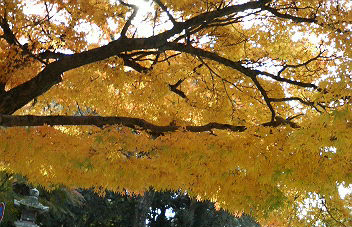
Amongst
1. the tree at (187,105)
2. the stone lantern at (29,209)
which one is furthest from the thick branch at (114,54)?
the stone lantern at (29,209)

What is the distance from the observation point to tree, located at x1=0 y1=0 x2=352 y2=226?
238 inches

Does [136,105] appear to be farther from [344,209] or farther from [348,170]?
[344,209]

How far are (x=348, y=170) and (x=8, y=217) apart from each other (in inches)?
536

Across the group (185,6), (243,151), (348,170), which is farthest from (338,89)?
(185,6)

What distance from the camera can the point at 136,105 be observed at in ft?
30.3

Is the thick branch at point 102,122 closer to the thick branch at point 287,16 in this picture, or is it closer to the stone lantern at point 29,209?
the thick branch at point 287,16

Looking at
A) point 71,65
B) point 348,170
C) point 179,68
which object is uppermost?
point 179,68

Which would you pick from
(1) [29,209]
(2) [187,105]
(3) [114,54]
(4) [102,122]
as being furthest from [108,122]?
(1) [29,209]

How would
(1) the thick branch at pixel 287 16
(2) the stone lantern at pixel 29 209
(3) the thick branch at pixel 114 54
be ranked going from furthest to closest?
(2) the stone lantern at pixel 29 209 → (1) the thick branch at pixel 287 16 → (3) the thick branch at pixel 114 54

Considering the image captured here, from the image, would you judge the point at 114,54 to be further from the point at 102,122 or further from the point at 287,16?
the point at 287,16

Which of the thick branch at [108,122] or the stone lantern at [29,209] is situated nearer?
the thick branch at [108,122]

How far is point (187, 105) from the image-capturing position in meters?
9.13

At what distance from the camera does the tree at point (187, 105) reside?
238 inches

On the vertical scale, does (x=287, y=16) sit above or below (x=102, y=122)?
above
